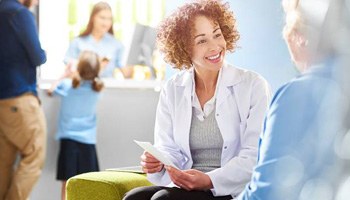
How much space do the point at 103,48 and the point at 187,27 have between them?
9.53 ft

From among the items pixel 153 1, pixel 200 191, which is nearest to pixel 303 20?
pixel 200 191

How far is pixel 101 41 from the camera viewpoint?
5668 millimetres

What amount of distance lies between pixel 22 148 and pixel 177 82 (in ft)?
7.77

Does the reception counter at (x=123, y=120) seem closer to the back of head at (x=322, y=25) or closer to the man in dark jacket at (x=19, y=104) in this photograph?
the man in dark jacket at (x=19, y=104)

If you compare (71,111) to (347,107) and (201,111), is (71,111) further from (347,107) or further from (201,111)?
(347,107)

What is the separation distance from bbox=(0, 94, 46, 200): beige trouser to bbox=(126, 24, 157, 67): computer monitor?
114 centimetres

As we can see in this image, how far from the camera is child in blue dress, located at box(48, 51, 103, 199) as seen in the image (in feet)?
17.2

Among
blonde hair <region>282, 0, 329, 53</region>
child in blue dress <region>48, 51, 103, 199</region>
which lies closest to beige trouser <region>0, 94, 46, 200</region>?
child in blue dress <region>48, 51, 103, 199</region>

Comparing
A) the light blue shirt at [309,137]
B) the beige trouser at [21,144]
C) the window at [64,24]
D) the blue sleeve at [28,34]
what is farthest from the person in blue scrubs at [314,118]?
the window at [64,24]

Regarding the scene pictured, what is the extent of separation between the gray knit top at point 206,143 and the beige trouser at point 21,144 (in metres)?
2.34

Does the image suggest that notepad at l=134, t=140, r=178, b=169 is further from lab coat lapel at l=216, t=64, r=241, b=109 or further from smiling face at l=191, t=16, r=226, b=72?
smiling face at l=191, t=16, r=226, b=72

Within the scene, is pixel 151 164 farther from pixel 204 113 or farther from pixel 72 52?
pixel 72 52

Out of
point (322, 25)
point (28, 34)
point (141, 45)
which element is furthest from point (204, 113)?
point (141, 45)

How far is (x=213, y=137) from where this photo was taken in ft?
8.71
